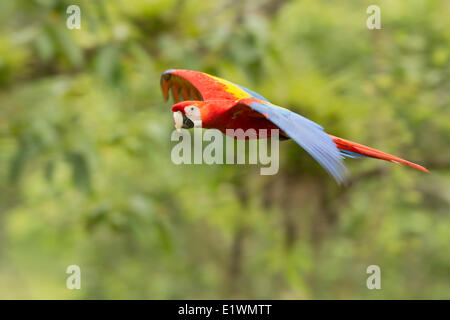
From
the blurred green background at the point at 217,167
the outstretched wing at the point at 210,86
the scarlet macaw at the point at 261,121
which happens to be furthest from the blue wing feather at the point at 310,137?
the blurred green background at the point at 217,167

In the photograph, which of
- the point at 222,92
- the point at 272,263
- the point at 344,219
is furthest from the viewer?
the point at 344,219

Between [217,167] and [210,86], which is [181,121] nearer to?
[210,86]

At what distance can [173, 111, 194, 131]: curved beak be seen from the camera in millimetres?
769

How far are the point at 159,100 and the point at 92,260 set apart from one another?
229 centimetres

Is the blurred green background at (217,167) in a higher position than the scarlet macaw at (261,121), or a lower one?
higher

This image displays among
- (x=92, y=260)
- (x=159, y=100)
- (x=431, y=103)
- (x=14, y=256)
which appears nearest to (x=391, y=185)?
A: (x=431, y=103)

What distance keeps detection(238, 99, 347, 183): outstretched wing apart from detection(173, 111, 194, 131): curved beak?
73 mm

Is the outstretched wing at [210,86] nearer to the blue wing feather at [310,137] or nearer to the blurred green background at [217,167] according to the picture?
the blue wing feather at [310,137]

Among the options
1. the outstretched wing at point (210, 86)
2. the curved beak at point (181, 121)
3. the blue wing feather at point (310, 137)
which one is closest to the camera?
the blue wing feather at point (310, 137)

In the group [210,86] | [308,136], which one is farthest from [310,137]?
[210,86]

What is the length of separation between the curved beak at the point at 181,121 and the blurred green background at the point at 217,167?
→ 1182mm

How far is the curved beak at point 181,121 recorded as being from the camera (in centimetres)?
77

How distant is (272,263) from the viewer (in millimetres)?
3281

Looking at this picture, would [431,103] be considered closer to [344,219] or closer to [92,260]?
[344,219]
